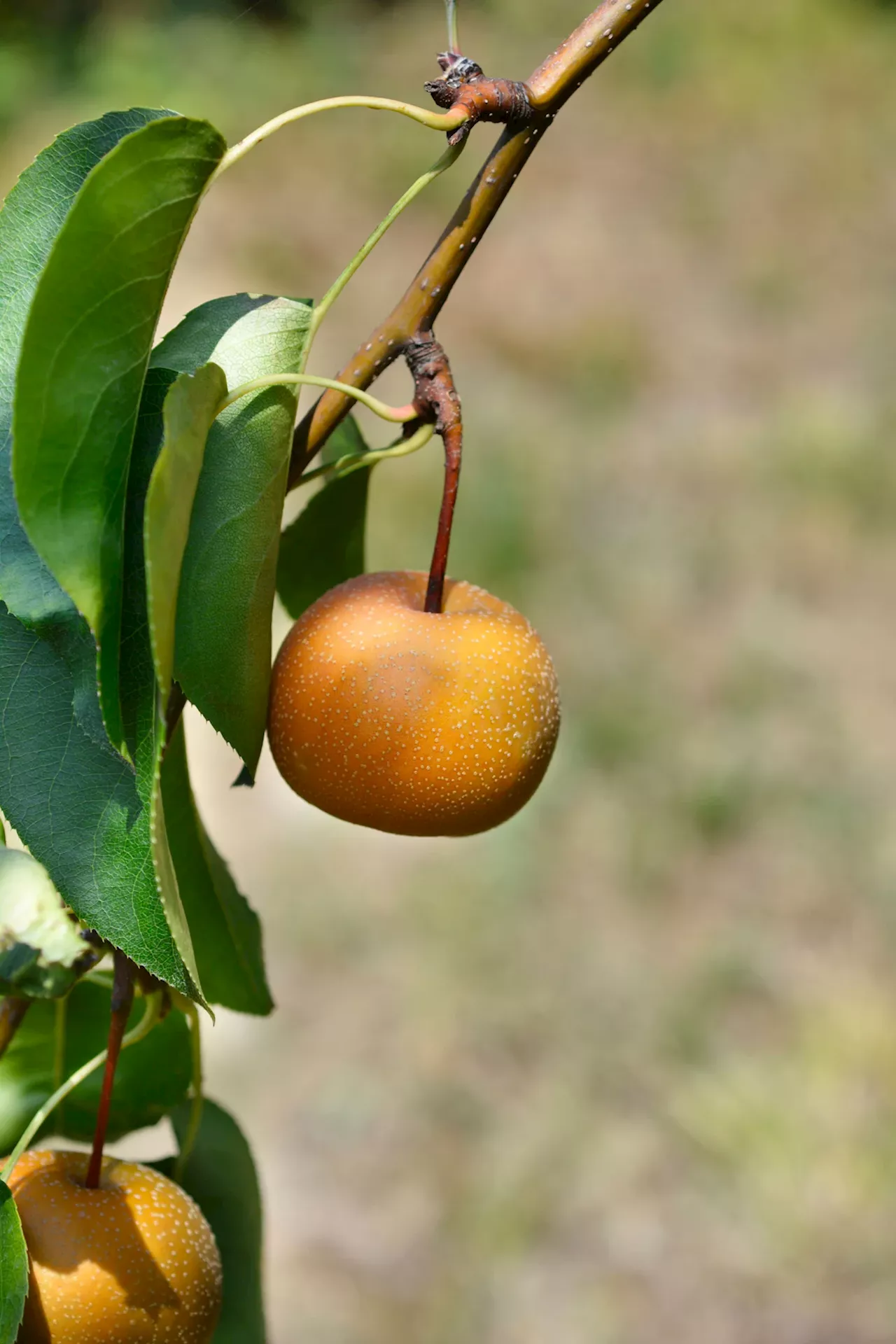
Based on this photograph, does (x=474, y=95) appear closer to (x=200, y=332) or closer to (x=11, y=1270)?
(x=200, y=332)

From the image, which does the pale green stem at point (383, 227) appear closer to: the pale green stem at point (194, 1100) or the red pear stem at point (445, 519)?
the red pear stem at point (445, 519)

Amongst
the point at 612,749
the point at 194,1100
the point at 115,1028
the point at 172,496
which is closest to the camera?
the point at 172,496

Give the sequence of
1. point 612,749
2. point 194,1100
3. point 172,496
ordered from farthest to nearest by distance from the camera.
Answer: point 612,749, point 194,1100, point 172,496

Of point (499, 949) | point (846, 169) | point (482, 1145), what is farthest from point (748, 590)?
point (846, 169)

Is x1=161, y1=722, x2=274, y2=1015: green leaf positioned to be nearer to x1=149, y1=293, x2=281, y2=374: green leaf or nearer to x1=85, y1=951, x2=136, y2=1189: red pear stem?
x1=85, y1=951, x2=136, y2=1189: red pear stem

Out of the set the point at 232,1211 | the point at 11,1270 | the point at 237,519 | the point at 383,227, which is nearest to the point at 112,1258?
the point at 11,1270

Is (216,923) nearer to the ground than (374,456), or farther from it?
nearer to the ground

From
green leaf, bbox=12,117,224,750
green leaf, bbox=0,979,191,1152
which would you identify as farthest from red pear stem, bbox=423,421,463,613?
green leaf, bbox=0,979,191,1152
